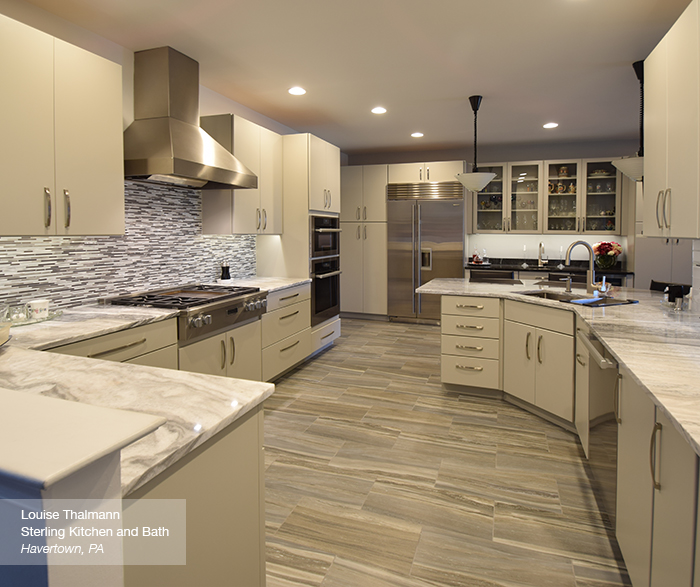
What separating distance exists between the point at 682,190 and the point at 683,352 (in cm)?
64

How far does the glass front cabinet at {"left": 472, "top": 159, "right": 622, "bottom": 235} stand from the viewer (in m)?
6.21

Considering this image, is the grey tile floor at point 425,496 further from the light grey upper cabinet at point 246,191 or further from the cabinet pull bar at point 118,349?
the light grey upper cabinet at point 246,191

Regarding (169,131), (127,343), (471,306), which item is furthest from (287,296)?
(127,343)

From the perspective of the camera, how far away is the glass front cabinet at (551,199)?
621cm

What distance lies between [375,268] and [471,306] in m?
3.33

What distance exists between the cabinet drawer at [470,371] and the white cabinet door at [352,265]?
10.8 ft

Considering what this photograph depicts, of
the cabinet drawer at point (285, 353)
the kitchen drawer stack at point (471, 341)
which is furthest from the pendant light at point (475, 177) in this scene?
the cabinet drawer at point (285, 353)

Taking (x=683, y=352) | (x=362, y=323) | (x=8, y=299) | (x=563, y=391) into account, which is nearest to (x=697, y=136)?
(x=683, y=352)

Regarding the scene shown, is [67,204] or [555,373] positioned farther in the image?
[555,373]

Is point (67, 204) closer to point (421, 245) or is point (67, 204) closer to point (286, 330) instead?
point (286, 330)

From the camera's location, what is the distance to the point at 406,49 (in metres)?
3.18

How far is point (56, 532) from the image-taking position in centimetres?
62

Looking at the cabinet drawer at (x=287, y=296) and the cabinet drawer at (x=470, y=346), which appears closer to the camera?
the cabinet drawer at (x=470, y=346)

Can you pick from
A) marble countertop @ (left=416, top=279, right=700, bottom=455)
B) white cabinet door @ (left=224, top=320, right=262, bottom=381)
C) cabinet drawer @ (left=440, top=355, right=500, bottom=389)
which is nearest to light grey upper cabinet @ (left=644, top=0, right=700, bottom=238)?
marble countertop @ (left=416, top=279, right=700, bottom=455)
